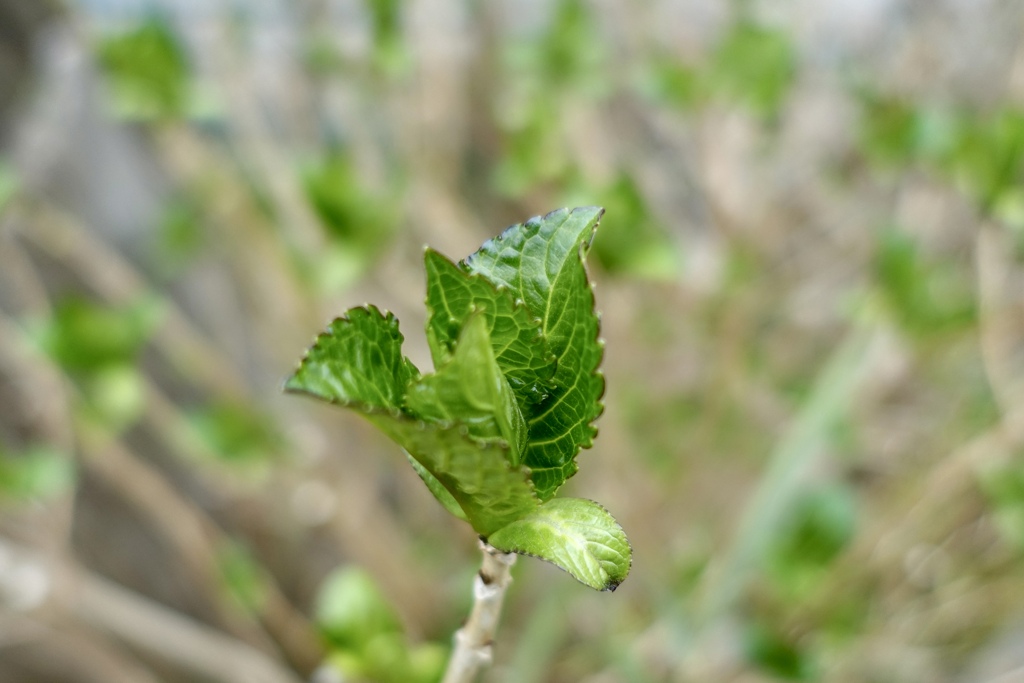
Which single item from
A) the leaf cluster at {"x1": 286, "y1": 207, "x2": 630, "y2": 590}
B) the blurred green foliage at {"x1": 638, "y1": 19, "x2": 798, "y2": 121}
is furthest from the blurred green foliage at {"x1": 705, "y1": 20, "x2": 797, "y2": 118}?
the leaf cluster at {"x1": 286, "y1": 207, "x2": 630, "y2": 590}

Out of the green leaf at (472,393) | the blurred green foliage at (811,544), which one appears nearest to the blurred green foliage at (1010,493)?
the blurred green foliage at (811,544)

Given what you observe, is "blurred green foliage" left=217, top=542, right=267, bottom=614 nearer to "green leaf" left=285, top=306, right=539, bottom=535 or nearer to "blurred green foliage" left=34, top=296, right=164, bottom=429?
"blurred green foliage" left=34, top=296, right=164, bottom=429

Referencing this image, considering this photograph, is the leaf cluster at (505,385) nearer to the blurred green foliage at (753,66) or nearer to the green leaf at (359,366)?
the green leaf at (359,366)


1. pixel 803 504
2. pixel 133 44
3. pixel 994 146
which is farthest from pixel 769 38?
pixel 133 44

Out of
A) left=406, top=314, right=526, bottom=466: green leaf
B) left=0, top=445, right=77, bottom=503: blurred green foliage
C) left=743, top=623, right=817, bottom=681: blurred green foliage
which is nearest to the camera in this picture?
left=406, top=314, right=526, bottom=466: green leaf

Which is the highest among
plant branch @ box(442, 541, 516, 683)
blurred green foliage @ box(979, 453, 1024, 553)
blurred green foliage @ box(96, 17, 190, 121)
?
blurred green foliage @ box(96, 17, 190, 121)

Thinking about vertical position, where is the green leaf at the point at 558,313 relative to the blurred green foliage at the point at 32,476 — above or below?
below

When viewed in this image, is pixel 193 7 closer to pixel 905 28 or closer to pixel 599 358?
pixel 905 28

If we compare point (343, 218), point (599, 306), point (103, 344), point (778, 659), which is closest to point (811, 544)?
point (778, 659)
